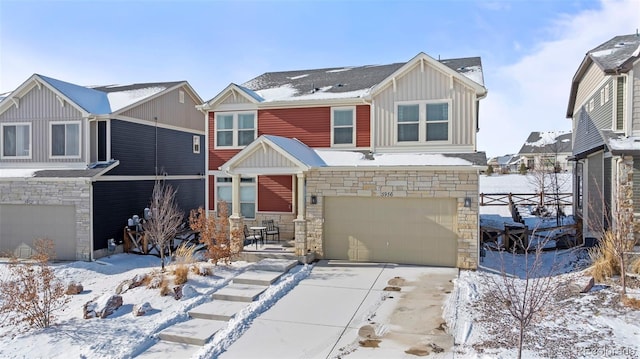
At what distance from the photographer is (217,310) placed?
9977 mm

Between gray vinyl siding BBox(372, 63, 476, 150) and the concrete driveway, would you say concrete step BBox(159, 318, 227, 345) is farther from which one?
gray vinyl siding BBox(372, 63, 476, 150)

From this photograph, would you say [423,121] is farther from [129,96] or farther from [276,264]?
[129,96]

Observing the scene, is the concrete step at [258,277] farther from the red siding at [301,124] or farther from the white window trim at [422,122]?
the white window trim at [422,122]

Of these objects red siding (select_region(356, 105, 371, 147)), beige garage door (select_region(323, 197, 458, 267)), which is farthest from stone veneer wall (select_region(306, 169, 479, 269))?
red siding (select_region(356, 105, 371, 147))

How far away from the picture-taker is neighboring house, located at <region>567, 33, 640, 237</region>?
1316cm

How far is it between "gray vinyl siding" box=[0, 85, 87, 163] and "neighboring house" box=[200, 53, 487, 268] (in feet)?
27.5

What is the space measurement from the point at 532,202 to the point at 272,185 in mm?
17954

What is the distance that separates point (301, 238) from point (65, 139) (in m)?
11.6

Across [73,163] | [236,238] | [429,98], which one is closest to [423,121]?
[429,98]

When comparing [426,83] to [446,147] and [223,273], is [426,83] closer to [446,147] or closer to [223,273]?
[446,147]

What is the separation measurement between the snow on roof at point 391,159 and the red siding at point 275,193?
7.63 ft

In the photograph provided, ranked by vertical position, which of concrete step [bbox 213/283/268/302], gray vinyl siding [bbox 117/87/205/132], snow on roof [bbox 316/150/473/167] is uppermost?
gray vinyl siding [bbox 117/87/205/132]

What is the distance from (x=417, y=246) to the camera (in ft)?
45.9

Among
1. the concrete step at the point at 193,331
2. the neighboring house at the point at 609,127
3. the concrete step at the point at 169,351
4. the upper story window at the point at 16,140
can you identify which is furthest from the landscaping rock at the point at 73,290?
the neighboring house at the point at 609,127
